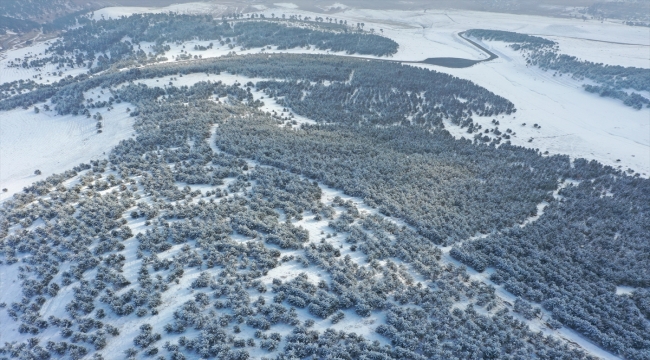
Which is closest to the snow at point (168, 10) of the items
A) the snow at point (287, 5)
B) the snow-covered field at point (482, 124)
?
the snow at point (287, 5)

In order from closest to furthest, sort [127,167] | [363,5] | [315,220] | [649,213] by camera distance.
→ [315,220], [649,213], [127,167], [363,5]

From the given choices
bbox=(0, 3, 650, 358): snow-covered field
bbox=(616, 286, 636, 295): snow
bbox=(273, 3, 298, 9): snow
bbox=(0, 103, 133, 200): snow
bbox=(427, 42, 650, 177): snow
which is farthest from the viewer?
bbox=(273, 3, 298, 9): snow

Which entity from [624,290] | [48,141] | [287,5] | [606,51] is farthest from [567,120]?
[287,5]

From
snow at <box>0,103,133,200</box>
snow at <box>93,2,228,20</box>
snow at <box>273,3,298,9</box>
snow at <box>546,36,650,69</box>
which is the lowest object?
snow at <box>0,103,133,200</box>

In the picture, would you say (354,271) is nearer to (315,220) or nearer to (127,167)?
(315,220)

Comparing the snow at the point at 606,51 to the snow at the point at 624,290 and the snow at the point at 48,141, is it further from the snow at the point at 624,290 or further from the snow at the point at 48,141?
the snow at the point at 48,141

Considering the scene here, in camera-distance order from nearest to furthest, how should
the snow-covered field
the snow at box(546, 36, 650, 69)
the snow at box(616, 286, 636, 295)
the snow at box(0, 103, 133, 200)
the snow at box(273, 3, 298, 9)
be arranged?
the snow-covered field < the snow at box(616, 286, 636, 295) < the snow at box(0, 103, 133, 200) < the snow at box(546, 36, 650, 69) < the snow at box(273, 3, 298, 9)

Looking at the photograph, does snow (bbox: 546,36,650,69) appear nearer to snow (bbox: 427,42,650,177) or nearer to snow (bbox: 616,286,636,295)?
snow (bbox: 427,42,650,177)

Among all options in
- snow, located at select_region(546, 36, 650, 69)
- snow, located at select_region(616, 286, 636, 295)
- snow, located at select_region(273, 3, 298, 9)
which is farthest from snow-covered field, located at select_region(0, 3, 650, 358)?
snow, located at select_region(273, 3, 298, 9)

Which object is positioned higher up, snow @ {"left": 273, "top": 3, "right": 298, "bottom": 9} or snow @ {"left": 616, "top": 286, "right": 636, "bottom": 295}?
snow @ {"left": 273, "top": 3, "right": 298, "bottom": 9}

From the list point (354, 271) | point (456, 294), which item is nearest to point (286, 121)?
point (354, 271)

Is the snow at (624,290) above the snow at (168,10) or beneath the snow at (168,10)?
beneath
